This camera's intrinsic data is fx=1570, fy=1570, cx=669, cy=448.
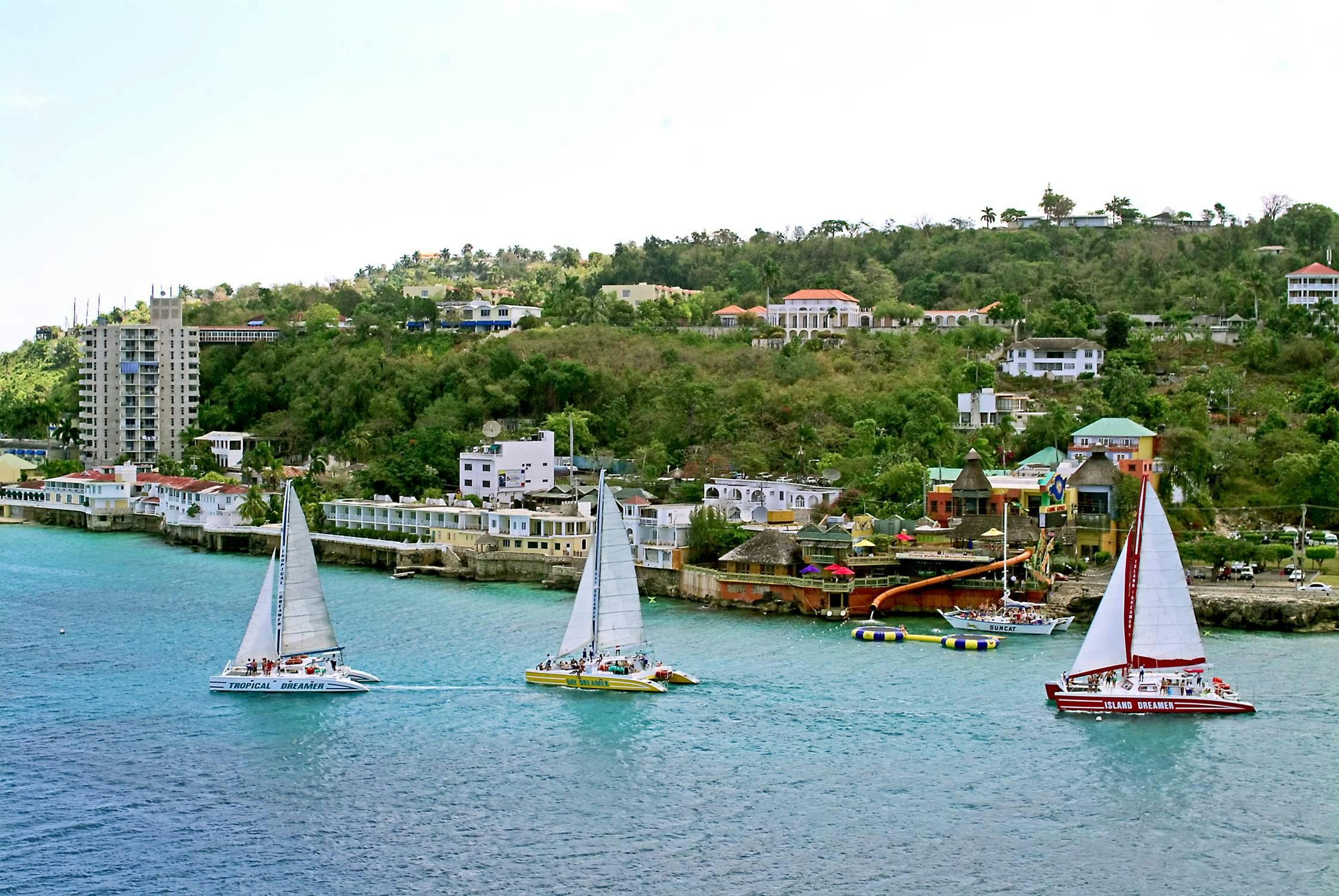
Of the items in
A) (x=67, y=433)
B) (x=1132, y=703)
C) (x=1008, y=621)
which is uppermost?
(x=67, y=433)

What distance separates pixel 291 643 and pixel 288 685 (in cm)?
124

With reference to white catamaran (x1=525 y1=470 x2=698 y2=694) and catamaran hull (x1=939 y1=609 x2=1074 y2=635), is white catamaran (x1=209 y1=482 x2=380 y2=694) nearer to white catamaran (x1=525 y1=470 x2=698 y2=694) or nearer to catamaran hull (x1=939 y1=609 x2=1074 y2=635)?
white catamaran (x1=525 y1=470 x2=698 y2=694)

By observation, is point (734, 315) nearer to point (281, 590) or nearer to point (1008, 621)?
point (1008, 621)

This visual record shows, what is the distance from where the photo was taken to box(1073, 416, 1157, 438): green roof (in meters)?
69.3

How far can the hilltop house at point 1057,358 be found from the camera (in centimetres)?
9194

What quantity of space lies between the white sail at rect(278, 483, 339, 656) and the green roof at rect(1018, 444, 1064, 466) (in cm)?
3783

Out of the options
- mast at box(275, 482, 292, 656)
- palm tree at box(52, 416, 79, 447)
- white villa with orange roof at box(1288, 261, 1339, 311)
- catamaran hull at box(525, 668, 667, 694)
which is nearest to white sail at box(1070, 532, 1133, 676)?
catamaran hull at box(525, 668, 667, 694)

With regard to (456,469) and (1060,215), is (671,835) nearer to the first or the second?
(456,469)

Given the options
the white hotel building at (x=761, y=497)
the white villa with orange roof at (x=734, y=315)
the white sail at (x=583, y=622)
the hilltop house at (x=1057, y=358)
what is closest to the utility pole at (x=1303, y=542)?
the white hotel building at (x=761, y=497)

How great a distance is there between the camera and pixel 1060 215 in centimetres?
13362

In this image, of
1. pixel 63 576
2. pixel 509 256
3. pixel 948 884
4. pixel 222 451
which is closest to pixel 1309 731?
pixel 948 884

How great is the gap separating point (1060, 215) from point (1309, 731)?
327 ft

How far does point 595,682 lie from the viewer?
4456 cm

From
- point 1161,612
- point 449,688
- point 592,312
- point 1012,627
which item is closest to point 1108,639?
point 1161,612
